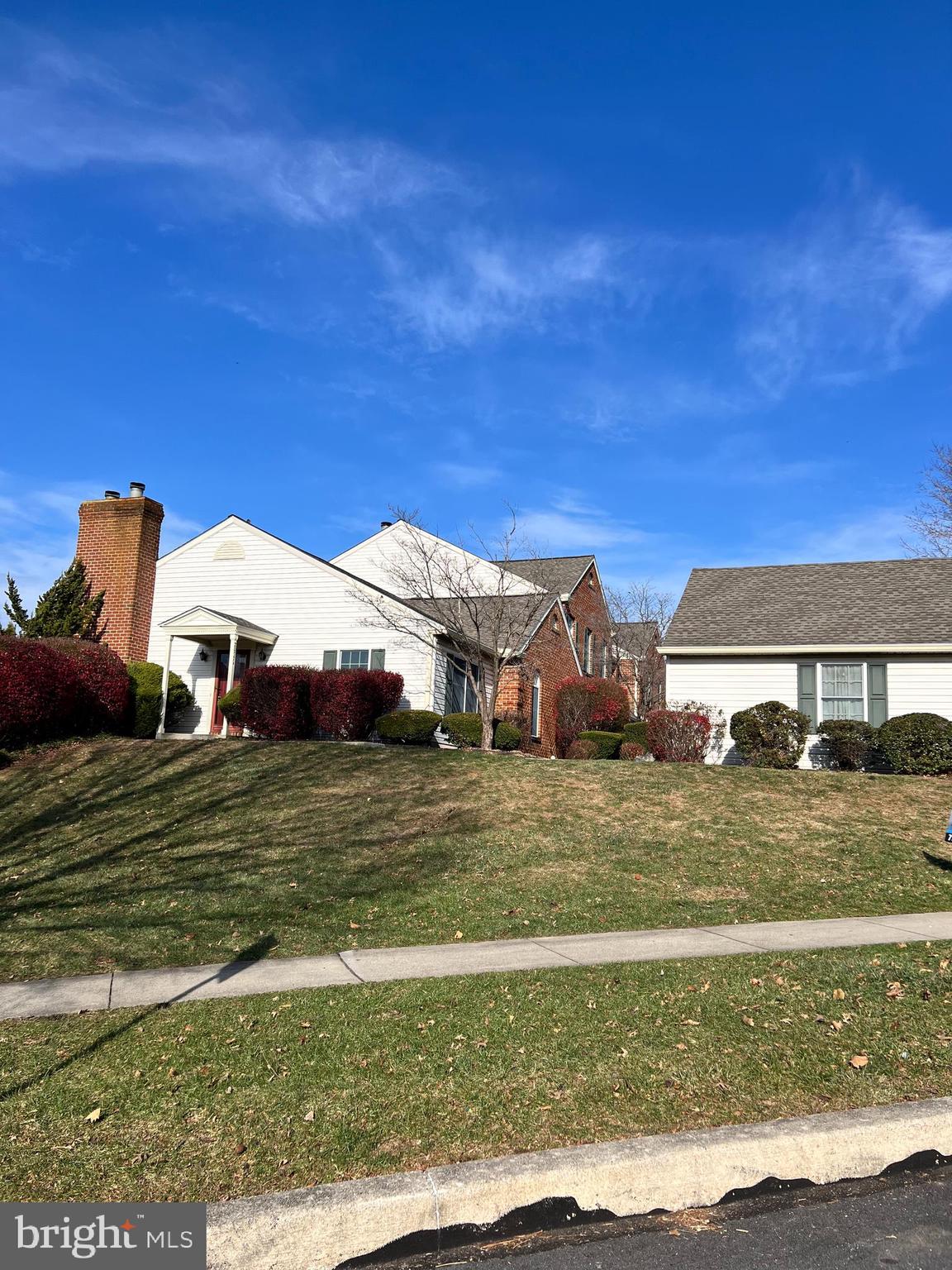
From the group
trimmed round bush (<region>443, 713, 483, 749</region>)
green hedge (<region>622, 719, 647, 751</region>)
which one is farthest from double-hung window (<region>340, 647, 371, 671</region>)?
green hedge (<region>622, 719, 647, 751</region>)

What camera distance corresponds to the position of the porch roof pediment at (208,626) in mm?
21266

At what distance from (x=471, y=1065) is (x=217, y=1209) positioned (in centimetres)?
169

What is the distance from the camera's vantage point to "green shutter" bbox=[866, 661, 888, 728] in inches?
750

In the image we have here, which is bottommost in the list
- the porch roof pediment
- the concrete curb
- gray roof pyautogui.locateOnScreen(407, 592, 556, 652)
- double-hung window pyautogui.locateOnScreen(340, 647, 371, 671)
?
the concrete curb

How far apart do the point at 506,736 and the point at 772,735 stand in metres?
6.71

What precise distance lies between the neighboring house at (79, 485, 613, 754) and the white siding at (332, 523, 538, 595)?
4.29ft

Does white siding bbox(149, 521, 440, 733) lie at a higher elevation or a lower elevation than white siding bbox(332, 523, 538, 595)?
lower

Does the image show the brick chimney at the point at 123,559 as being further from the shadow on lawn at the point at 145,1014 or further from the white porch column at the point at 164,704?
the shadow on lawn at the point at 145,1014

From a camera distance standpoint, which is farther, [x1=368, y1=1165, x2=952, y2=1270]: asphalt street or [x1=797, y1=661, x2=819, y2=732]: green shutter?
[x1=797, y1=661, x2=819, y2=732]: green shutter

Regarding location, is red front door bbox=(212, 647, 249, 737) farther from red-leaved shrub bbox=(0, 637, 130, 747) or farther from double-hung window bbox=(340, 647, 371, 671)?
red-leaved shrub bbox=(0, 637, 130, 747)

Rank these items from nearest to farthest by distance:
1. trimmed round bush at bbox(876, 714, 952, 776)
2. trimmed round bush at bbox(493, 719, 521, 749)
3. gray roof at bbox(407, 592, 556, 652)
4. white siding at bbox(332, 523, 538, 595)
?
1. trimmed round bush at bbox(876, 714, 952, 776)
2. gray roof at bbox(407, 592, 556, 652)
3. trimmed round bush at bbox(493, 719, 521, 749)
4. white siding at bbox(332, 523, 538, 595)

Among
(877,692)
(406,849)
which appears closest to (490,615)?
(877,692)

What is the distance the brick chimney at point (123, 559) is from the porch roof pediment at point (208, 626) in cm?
74

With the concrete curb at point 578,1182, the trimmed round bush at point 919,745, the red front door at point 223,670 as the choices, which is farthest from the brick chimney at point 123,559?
the concrete curb at point 578,1182
